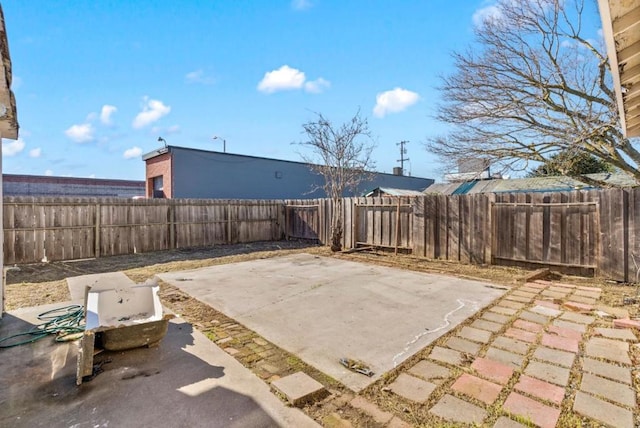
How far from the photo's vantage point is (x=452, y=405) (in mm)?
1930

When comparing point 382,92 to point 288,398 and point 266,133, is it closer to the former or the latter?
point 266,133

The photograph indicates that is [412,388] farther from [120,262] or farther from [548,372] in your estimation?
[120,262]

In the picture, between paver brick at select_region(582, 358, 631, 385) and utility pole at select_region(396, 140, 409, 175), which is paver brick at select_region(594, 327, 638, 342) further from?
utility pole at select_region(396, 140, 409, 175)

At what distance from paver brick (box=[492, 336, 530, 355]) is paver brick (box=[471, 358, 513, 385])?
0.35 meters

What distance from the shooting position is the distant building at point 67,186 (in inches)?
779

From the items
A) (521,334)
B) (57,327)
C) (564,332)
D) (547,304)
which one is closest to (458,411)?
(521,334)

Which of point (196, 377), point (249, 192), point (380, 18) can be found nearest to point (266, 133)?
point (249, 192)

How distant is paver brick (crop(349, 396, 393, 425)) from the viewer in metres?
1.81

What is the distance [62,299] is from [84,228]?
448 centimetres

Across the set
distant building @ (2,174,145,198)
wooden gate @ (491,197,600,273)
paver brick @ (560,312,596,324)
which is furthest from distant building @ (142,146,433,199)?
distant building @ (2,174,145,198)

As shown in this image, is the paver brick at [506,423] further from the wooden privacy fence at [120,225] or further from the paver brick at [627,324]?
the wooden privacy fence at [120,225]

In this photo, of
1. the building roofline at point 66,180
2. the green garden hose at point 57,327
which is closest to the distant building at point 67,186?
the building roofline at point 66,180

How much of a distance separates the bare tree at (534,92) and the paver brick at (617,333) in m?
5.49

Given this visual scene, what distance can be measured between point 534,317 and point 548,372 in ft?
4.44
